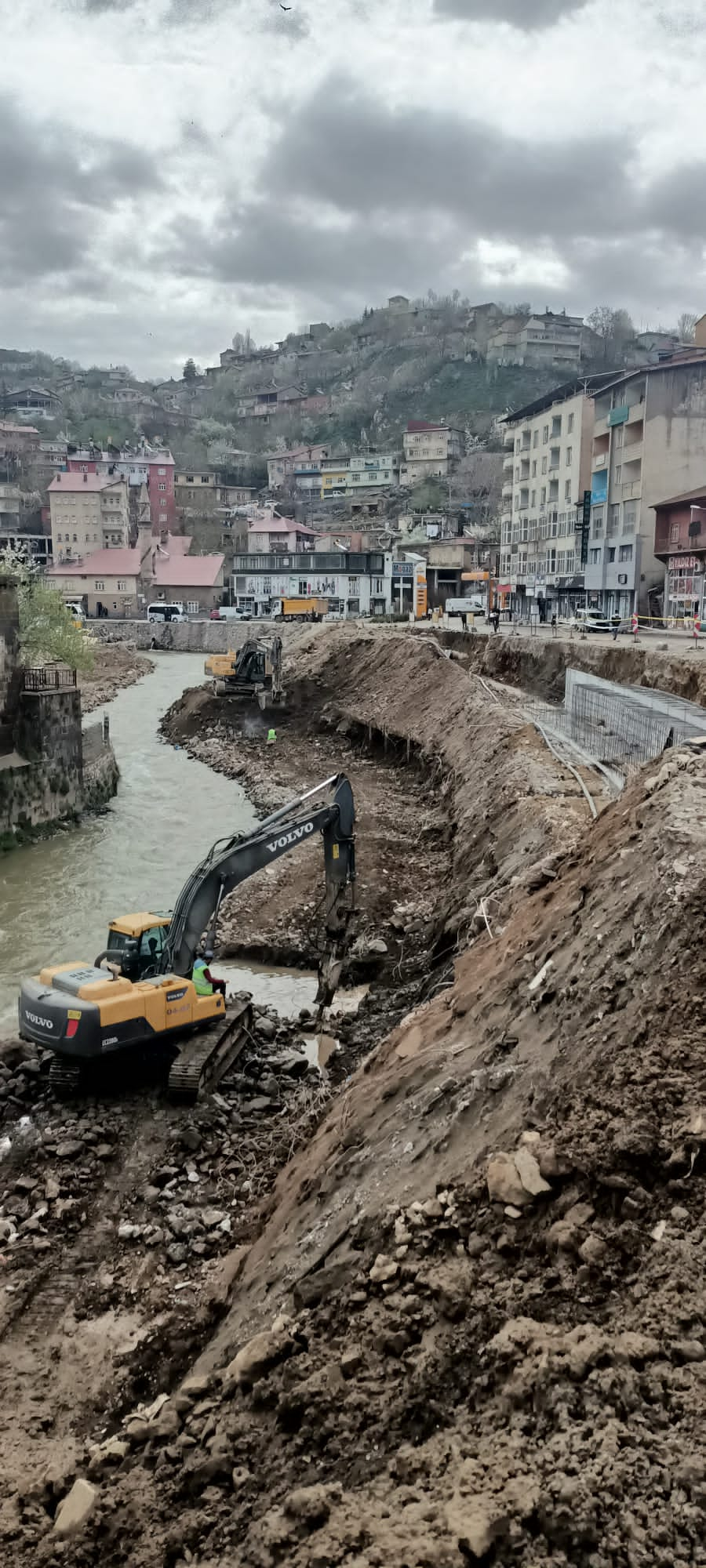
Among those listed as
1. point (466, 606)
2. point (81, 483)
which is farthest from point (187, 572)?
point (466, 606)

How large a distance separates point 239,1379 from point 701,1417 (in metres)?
2.72

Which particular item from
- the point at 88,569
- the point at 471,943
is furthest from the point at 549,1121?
the point at 88,569

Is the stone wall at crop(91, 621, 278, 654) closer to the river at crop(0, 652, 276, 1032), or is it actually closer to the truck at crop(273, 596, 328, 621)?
the truck at crop(273, 596, 328, 621)

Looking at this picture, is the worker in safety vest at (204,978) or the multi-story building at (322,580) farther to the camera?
the multi-story building at (322,580)

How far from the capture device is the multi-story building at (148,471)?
406 feet

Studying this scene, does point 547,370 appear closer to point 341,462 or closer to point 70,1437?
point 341,462

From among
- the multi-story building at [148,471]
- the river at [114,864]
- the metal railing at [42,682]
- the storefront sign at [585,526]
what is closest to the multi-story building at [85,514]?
the multi-story building at [148,471]

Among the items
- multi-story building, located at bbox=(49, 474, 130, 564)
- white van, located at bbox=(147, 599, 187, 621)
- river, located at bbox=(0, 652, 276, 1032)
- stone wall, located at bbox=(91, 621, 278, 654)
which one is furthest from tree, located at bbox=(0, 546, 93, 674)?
multi-story building, located at bbox=(49, 474, 130, 564)

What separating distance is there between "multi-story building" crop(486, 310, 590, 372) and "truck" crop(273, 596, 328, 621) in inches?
4462

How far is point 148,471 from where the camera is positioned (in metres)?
125

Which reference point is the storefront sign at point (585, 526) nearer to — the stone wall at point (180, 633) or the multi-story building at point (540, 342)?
the stone wall at point (180, 633)

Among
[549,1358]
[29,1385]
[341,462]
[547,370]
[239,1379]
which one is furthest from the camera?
[547,370]

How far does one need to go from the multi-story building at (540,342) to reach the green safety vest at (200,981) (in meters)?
178

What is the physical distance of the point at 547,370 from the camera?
6718 inches
